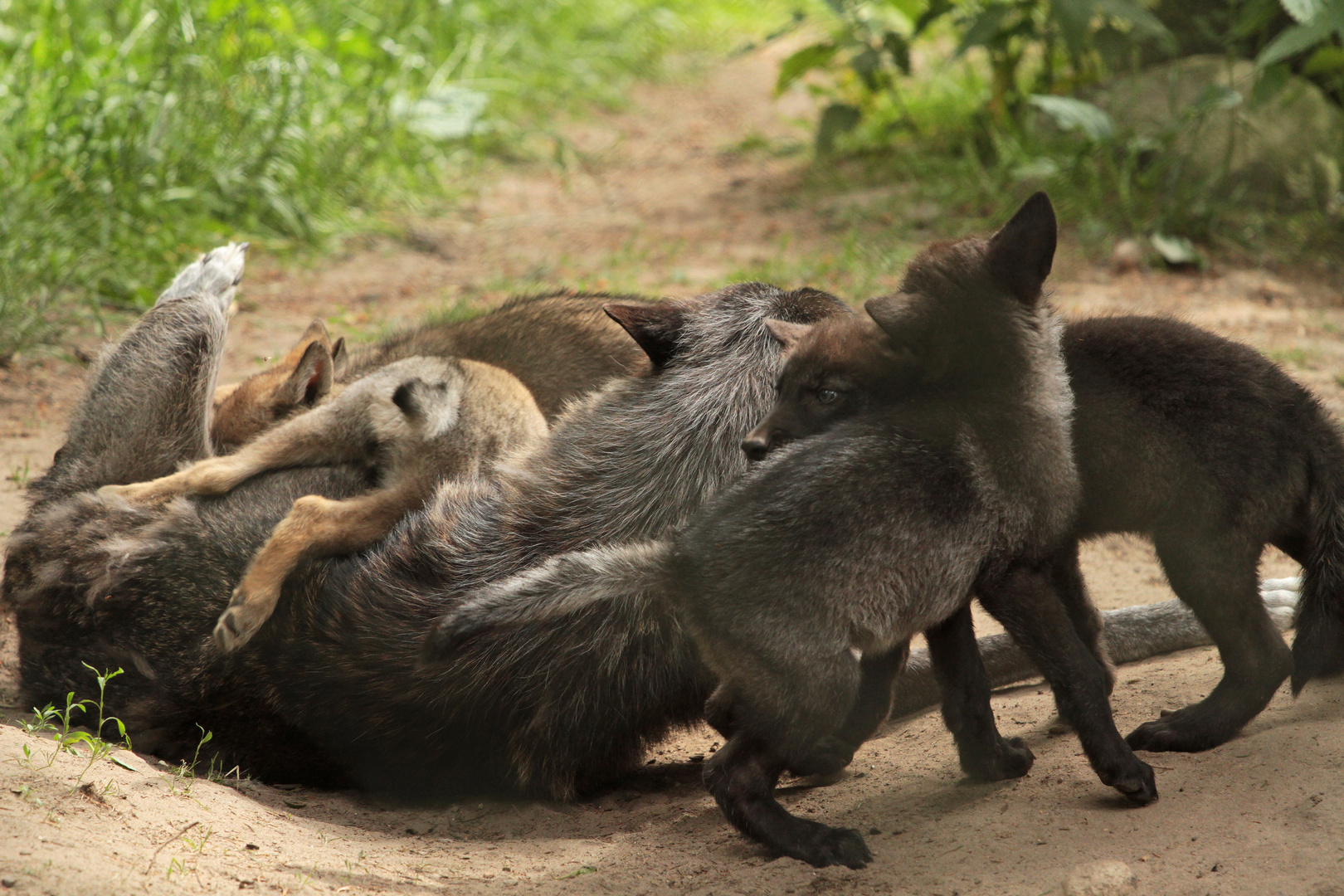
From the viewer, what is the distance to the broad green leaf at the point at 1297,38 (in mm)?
6867

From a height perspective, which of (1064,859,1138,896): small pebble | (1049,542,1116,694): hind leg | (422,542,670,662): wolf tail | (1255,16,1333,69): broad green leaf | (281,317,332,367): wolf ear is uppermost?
(1255,16,1333,69): broad green leaf

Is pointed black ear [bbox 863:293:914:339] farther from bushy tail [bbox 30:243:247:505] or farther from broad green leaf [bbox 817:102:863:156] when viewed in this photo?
broad green leaf [bbox 817:102:863:156]

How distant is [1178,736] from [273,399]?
11.8 ft

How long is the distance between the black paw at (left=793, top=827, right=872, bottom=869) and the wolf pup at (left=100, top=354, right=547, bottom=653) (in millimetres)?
1857

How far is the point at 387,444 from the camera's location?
4.36m

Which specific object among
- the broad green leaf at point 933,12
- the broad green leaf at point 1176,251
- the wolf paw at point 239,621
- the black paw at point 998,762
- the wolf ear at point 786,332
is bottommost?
the black paw at point 998,762

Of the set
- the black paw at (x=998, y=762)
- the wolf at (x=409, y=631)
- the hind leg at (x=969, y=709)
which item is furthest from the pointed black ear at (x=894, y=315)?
the black paw at (x=998, y=762)

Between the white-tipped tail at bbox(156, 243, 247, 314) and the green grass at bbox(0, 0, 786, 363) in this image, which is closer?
the white-tipped tail at bbox(156, 243, 247, 314)

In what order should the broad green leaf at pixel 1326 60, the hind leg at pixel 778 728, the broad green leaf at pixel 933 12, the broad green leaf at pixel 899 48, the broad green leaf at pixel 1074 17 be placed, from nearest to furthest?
the hind leg at pixel 778 728, the broad green leaf at pixel 1326 60, the broad green leaf at pixel 1074 17, the broad green leaf at pixel 933 12, the broad green leaf at pixel 899 48

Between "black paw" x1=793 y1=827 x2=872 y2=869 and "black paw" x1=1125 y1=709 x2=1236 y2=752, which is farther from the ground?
"black paw" x1=793 y1=827 x2=872 y2=869

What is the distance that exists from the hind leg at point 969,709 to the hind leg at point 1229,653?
1.20 feet

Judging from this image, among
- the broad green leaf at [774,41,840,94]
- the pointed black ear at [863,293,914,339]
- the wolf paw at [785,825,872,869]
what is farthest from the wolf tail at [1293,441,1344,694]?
the broad green leaf at [774,41,840,94]

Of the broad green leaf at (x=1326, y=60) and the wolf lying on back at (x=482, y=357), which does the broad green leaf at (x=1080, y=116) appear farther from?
the wolf lying on back at (x=482, y=357)

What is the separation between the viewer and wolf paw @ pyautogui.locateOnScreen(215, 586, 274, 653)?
12.2 ft
